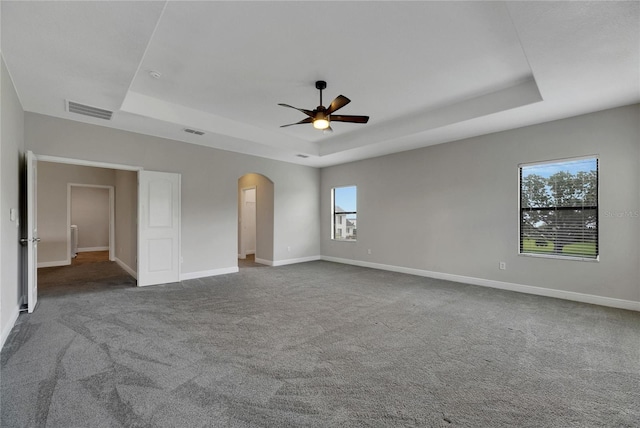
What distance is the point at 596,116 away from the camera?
13.2 feet

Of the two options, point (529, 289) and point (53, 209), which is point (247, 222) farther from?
point (529, 289)

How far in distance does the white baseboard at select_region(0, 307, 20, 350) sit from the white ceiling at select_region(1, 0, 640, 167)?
2.56m

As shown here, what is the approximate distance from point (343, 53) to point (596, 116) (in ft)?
12.2

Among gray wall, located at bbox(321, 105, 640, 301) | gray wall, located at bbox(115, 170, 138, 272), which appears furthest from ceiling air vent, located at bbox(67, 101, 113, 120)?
gray wall, located at bbox(321, 105, 640, 301)

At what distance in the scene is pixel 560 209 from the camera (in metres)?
4.36

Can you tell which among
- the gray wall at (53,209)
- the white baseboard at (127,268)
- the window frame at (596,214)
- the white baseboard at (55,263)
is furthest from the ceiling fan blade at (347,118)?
the white baseboard at (55,263)

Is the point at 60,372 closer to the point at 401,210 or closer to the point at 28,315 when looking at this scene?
the point at 28,315

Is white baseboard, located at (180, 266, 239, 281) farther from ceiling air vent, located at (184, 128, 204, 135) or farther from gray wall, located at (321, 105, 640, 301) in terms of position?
gray wall, located at (321, 105, 640, 301)

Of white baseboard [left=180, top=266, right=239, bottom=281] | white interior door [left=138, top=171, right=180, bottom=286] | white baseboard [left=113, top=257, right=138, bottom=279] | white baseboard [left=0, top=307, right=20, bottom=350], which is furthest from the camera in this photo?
white baseboard [left=113, top=257, right=138, bottom=279]

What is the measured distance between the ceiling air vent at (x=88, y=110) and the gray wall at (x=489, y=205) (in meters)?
5.03

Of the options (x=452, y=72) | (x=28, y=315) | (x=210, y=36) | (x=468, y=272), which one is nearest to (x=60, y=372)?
(x=28, y=315)

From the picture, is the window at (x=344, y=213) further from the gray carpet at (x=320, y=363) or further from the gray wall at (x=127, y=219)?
the gray wall at (x=127, y=219)

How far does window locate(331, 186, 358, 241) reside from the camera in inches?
294

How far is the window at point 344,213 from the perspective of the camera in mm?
7472
